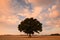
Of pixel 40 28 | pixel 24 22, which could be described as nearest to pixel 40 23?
pixel 40 28

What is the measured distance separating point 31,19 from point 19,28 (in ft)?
25.9

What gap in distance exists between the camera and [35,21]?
271 ft

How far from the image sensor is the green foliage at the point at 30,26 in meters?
80.9

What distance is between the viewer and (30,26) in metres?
80.8

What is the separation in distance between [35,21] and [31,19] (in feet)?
7.77

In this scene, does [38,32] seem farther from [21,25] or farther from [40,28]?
[21,25]

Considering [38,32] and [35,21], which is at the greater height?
[35,21]

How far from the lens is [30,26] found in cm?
8081

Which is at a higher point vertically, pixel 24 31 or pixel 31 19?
pixel 31 19

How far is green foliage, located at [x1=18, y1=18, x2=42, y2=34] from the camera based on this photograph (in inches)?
3187

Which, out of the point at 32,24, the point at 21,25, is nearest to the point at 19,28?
the point at 21,25

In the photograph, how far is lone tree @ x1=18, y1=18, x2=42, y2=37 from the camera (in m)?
80.9

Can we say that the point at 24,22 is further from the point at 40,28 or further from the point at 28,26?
the point at 40,28

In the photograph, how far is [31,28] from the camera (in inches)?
3201
